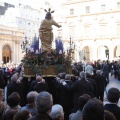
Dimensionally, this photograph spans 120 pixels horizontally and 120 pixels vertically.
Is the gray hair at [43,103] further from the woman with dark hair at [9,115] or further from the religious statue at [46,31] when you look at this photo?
the religious statue at [46,31]

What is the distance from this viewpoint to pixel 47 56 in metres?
12.2

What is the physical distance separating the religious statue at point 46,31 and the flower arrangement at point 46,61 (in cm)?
52

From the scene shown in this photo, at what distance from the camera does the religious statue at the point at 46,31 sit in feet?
41.1

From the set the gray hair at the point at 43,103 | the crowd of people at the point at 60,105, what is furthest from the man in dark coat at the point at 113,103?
the gray hair at the point at 43,103

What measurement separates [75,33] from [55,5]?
1880cm

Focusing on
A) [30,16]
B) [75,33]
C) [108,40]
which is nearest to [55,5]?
[30,16]

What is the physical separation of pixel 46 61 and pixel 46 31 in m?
1.55

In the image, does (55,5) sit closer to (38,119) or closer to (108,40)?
(108,40)

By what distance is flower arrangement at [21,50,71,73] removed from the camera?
1188cm

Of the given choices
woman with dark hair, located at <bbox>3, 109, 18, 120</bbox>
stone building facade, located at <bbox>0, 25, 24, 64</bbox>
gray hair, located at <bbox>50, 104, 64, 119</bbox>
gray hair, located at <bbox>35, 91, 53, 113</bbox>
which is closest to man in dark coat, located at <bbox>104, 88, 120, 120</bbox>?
gray hair, located at <bbox>50, 104, 64, 119</bbox>

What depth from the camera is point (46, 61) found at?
1212 centimetres

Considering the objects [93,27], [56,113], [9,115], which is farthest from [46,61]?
[93,27]

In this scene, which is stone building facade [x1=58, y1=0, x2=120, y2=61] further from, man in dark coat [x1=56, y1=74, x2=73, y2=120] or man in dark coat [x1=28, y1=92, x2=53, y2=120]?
man in dark coat [x1=28, y1=92, x2=53, y2=120]

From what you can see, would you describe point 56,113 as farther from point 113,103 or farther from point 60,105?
point 113,103
